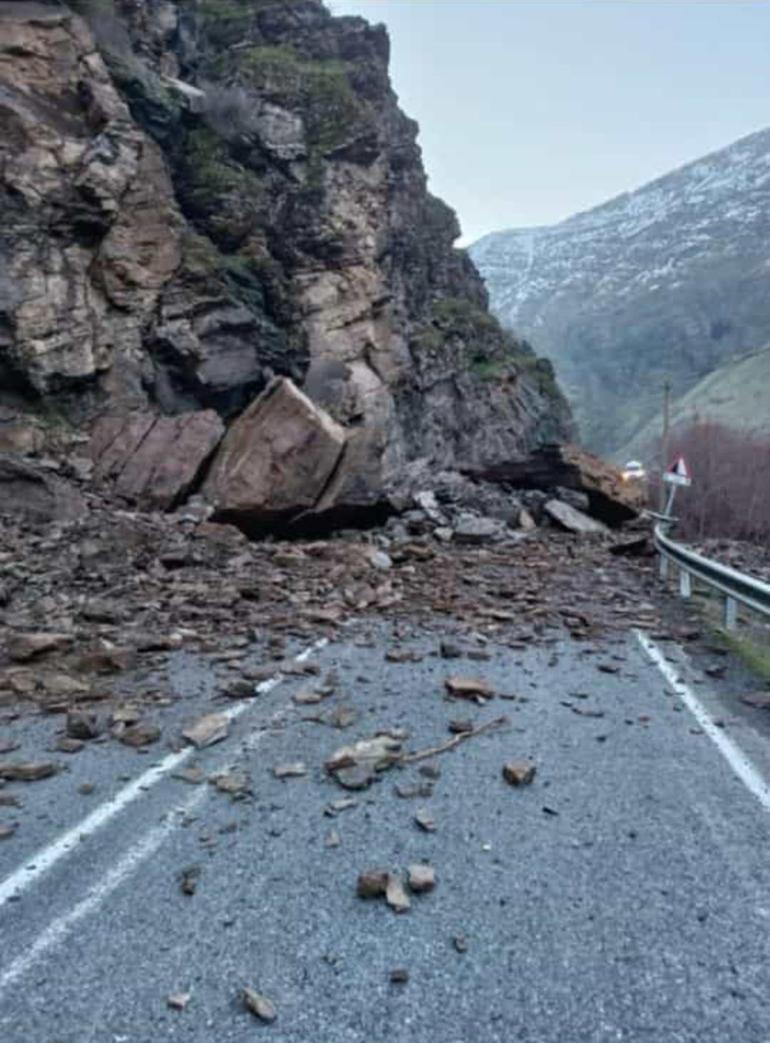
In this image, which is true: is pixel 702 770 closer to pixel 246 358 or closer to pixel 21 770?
pixel 21 770

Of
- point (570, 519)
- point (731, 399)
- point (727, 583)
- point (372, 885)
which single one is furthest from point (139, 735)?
point (731, 399)

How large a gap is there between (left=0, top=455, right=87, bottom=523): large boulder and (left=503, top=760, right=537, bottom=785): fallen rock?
8.95 meters

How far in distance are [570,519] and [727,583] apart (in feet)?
28.4

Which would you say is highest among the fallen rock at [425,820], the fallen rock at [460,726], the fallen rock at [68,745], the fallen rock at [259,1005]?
the fallen rock at [259,1005]

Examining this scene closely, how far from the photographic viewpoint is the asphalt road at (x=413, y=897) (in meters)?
2.22

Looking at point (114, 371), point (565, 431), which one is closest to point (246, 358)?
point (114, 371)

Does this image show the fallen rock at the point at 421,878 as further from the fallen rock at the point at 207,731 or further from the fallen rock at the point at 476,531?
the fallen rock at the point at 476,531

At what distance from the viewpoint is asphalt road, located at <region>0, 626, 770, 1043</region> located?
2217mm

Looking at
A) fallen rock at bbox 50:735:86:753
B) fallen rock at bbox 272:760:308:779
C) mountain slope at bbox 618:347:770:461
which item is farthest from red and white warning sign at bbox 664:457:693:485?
mountain slope at bbox 618:347:770:461

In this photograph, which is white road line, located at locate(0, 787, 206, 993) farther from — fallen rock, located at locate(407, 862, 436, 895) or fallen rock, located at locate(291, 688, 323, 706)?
fallen rock, located at locate(291, 688, 323, 706)

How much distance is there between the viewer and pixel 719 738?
454 cm

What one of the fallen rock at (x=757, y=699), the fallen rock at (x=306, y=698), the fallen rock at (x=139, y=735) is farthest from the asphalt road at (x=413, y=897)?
the fallen rock at (x=757, y=699)

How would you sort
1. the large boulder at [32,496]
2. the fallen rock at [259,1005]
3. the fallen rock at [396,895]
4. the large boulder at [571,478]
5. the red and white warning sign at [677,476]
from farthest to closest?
the large boulder at [571,478], the red and white warning sign at [677,476], the large boulder at [32,496], the fallen rock at [396,895], the fallen rock at [259,1005]

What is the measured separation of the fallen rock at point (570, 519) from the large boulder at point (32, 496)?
371 inches
